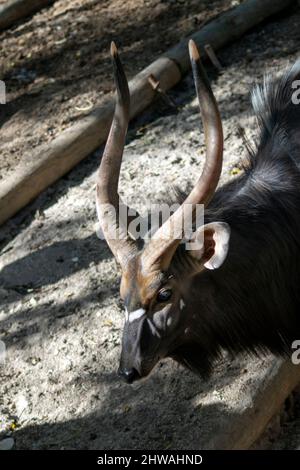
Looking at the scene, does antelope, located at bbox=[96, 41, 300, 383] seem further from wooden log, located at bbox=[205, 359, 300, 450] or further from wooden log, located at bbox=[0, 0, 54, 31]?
wooden log, located at bbox=[0, 0, 54, 31]

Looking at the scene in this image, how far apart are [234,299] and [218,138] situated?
0.91 meters

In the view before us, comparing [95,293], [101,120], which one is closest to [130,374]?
[95,293]

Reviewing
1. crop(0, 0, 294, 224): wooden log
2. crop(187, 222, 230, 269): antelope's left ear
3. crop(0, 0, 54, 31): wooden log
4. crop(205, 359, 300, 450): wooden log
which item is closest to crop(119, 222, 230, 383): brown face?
crop(187, 222, 230, 269): antelope's left ear

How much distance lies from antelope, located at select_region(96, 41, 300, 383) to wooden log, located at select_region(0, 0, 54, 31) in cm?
499

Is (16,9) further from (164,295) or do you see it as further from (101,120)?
(164,295)

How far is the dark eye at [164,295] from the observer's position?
4.22 metres

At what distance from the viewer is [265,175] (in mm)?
4871

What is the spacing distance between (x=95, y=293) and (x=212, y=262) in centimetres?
182

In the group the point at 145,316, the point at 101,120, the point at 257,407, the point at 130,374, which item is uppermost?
the point at 145,316

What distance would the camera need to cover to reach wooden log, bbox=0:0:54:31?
911 centimetres

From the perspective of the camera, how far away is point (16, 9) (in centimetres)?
920

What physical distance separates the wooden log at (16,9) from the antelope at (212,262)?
16.4 feet

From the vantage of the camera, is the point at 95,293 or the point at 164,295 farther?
the point at 95,293

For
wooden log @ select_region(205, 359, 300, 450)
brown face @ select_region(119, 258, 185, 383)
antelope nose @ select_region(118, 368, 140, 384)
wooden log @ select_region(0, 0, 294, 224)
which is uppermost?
brown face @ select_region(119, 258, 185, 383)
